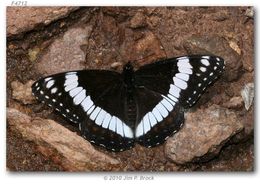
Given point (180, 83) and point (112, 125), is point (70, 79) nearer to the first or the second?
point (112, 125)

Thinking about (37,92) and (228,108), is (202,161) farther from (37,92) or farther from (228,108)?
(37,92)

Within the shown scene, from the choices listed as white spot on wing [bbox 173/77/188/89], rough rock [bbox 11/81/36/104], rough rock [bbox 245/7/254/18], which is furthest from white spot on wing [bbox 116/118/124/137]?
rough rock [bbox 245/7/254/18]

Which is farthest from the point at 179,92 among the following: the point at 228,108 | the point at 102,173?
the point at 102,173

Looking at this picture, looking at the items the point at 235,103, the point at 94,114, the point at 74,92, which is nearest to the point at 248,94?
the point at 235,103

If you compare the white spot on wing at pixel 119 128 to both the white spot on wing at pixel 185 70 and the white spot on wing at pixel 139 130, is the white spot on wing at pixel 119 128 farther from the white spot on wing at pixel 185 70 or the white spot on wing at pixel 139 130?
the white spot on wing at pixel 185 70

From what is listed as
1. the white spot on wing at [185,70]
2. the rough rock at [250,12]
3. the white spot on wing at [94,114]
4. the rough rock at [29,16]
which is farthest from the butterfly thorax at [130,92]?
the rough rock at [250,12]

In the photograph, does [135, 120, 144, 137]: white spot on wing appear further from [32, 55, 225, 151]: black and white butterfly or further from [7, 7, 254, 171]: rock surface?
[7, 7, 254, 171]: rock surface
